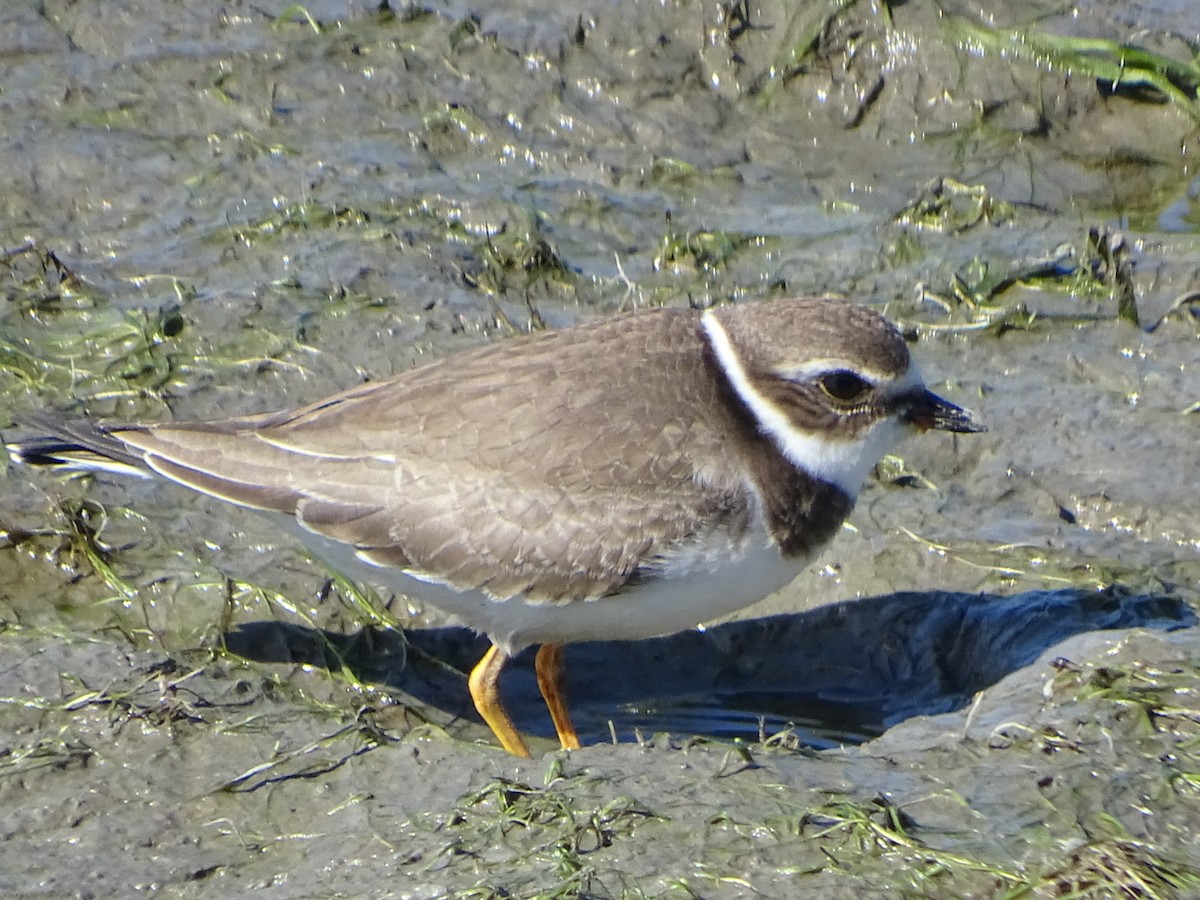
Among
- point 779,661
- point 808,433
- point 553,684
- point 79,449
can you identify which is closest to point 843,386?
point 808,433

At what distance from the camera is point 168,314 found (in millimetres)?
8523

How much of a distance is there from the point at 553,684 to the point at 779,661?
112 centimetres

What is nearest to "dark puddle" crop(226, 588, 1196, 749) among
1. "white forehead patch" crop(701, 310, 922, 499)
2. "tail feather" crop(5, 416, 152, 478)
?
"tail feather" crop(5, 416, 152, 478)

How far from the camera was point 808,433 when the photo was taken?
632 centimetres

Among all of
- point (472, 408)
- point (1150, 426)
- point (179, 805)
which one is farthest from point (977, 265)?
point (179, 805)

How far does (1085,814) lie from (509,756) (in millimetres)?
1890

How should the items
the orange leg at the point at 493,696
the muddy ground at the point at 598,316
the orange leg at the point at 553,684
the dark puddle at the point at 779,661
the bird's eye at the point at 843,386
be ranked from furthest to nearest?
1. the dark puddle at the point at 779,661
2. the orange leg at the point at 553,684
3. the orange leg at the point at 493,696
4. the bird's eye at the point at 843,386
5. the muddy ground at the point at 598,316

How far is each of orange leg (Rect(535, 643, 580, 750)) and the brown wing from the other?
68 centimetres

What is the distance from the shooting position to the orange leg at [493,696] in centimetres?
652

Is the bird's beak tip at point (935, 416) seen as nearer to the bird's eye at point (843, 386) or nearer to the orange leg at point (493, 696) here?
the bird's eye at point (843, 386)

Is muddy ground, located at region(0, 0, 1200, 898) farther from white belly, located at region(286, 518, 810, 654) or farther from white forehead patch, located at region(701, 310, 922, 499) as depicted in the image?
white forehead patch, located at region(701, 310, 922, 499)

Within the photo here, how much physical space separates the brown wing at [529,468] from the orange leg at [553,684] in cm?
68

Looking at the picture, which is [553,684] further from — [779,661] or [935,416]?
[935,416]

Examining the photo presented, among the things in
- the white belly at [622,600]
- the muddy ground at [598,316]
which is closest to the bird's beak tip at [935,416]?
the white belly at [622,600]
